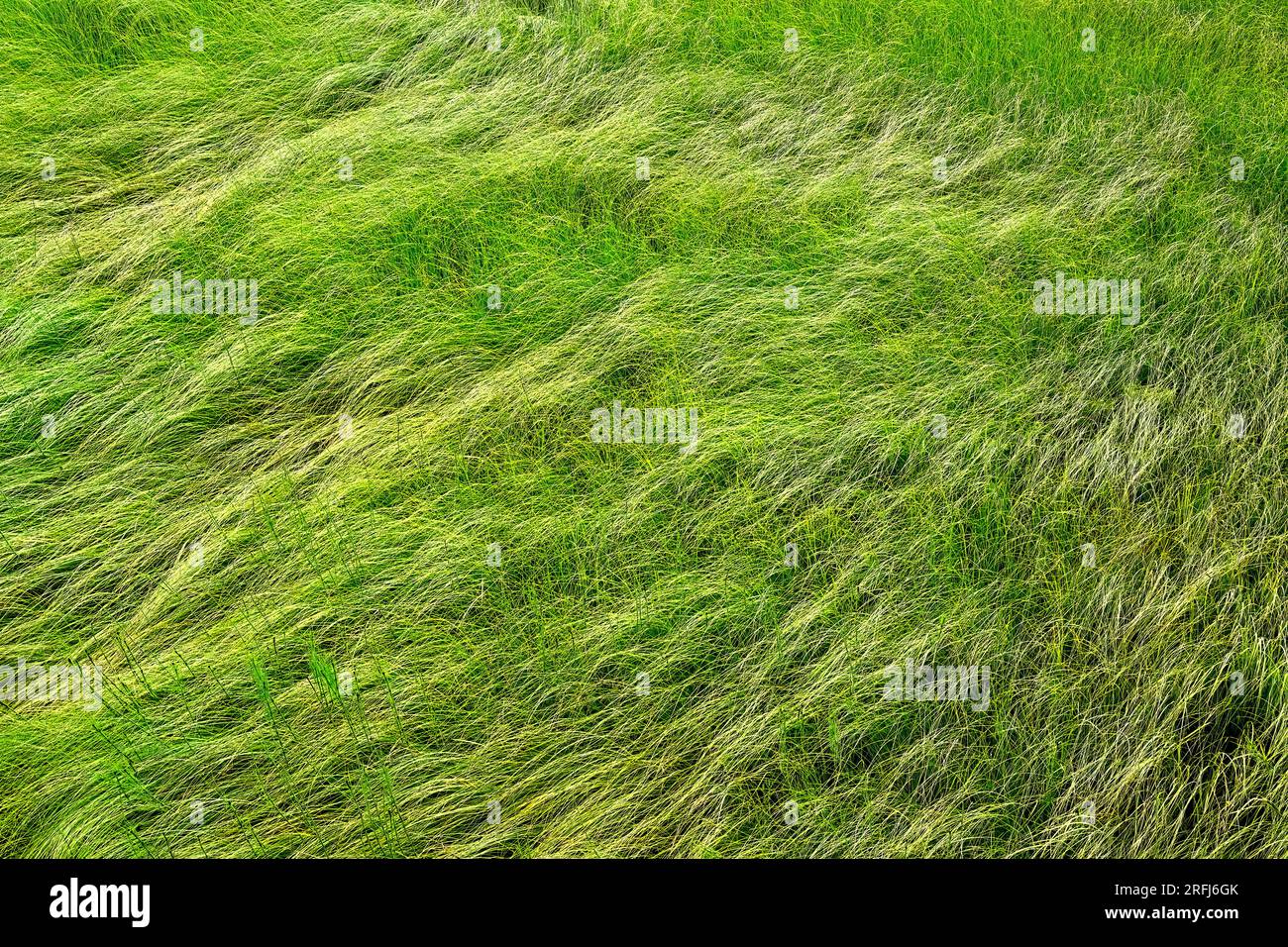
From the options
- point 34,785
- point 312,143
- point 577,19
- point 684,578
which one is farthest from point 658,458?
point 577,19

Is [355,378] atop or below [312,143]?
below

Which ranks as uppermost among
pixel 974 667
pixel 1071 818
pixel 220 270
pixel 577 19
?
pixel 577 19

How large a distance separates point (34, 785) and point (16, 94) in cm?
420

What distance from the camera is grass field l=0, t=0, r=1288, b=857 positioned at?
2.40 meters

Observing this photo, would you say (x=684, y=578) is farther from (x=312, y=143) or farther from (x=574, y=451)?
(x=312, y=143)

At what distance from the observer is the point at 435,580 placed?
281 cm

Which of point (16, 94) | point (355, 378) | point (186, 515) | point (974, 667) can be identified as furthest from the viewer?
point (16, 94)

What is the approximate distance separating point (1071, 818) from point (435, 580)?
183 cm

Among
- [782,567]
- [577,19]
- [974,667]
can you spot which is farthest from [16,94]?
→ [974,667]

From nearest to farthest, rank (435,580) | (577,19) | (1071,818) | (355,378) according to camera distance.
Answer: (1071,818)
(435,580)
(355,378)
(577,19)

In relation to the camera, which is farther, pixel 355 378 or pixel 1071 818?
pixel 355 378

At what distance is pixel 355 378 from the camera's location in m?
3.55

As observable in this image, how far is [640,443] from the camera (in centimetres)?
326

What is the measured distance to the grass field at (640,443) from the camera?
2.40 meters
